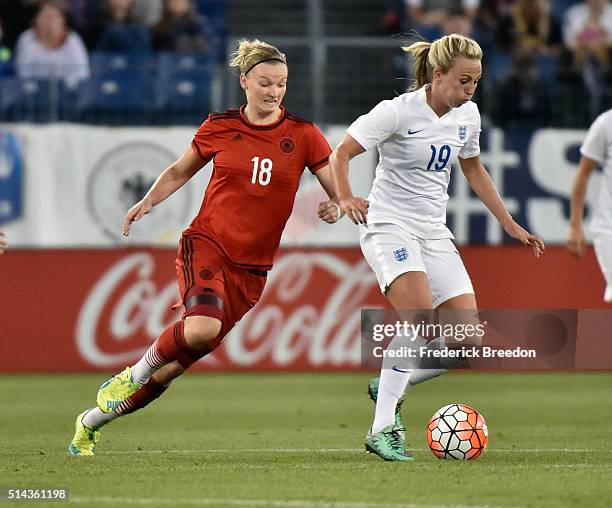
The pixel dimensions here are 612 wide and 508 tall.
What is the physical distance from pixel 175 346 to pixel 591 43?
1092 centimetres

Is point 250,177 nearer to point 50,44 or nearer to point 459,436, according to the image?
point 459,436

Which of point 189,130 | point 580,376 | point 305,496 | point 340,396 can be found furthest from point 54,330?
point 305,496

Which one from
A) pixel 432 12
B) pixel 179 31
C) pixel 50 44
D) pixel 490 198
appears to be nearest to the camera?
pixel 490 198

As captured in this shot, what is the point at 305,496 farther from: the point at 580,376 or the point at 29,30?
the point at 29,30

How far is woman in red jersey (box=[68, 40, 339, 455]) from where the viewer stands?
A: 24.4 ft

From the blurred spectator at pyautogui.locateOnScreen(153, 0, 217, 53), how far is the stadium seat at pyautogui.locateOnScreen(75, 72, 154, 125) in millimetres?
1072

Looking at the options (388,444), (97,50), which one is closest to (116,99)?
(97,50)

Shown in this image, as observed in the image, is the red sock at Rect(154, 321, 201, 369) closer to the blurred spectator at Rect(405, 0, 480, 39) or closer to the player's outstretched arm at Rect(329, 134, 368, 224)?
the player's outstretched arm at Rect(329, 134, 368, 224)

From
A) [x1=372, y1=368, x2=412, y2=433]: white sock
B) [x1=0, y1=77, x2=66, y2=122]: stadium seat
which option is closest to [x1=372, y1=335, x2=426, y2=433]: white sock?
[x1=372, y1=368, x2=412, y2=433]: white sock

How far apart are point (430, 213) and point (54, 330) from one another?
24.4ft

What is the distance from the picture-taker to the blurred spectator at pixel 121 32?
16.2 meters

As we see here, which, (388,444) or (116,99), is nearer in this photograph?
(388,444)

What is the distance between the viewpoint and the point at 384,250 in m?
7.61

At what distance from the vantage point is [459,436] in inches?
289
